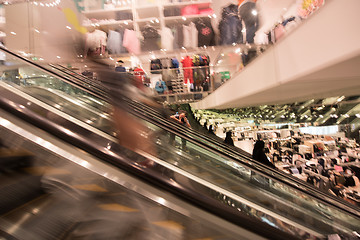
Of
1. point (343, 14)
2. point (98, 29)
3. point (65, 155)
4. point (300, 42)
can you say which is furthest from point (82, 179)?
point (98, 29)

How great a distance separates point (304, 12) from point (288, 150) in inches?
184

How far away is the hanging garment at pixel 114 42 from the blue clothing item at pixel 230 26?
2104mm

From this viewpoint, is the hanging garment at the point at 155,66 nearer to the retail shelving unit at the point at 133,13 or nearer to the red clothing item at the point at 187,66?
the red clothing item at the point at 187,66

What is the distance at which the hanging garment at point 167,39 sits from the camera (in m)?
5.16

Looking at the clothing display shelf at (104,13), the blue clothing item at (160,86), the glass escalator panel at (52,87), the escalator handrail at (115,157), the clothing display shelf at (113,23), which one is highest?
the clothing display shelf at (104,13)

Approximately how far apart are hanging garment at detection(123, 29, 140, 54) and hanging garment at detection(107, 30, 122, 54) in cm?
12

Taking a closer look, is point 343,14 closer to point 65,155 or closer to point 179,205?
point 179,205

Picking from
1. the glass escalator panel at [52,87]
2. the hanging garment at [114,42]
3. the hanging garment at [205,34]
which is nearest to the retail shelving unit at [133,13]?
the hanging garment at [114,42]

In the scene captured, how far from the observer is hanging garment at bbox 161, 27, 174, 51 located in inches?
203

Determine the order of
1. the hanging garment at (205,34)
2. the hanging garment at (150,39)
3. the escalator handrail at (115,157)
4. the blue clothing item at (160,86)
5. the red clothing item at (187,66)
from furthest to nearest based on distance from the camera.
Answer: the blue clothing item at (160,86) < the red clothing item at (187,66) < the hanging garment at (150,39) < the hanging garment at (205,34) < the escalator handrail at (115,157)

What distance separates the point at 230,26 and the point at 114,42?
2373 millimetres

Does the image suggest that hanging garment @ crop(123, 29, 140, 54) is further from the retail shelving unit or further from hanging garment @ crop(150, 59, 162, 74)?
hanging garment @ crop(150, 59, 162, 74)

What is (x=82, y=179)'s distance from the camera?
3.51ft

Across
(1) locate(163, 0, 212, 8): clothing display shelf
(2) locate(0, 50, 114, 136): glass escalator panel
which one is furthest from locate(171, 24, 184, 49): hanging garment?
(2) locate(0, 50, 114, 136): glass escalator panel
